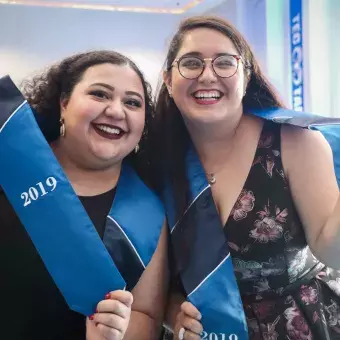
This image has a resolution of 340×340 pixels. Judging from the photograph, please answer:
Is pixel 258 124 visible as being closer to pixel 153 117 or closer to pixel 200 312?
pixel 153 117

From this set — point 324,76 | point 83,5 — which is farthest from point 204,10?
point 324,76

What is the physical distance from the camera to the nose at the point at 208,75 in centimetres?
109

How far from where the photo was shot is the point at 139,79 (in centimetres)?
114

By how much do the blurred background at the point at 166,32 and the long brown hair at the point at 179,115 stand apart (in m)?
1.54

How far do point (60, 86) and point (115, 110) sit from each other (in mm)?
226

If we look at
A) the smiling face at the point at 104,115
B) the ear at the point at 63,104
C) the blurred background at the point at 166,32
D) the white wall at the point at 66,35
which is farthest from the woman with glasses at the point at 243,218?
the white wall at the point at 66,35

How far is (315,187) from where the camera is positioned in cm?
104

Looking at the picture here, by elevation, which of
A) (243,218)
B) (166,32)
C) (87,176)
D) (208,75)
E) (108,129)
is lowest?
(243,218)

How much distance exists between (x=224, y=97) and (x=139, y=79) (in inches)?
8.2

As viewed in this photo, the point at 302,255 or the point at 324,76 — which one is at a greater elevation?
the point at 324,76

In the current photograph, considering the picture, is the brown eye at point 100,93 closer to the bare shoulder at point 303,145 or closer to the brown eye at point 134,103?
the brown eye at point 134,103

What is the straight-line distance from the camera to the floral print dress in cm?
106

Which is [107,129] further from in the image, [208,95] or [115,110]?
[208,95]

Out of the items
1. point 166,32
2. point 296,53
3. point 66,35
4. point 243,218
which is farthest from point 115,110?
point 166,32
